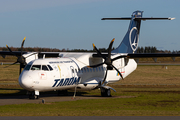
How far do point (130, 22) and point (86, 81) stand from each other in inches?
402

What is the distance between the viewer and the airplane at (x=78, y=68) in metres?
19.7

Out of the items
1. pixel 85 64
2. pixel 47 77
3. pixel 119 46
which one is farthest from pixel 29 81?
pixel 119 46

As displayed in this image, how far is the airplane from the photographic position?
1973 centimetres

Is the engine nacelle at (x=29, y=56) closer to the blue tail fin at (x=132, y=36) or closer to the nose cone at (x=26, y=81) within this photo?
the nose cone at (x=26, y=81)

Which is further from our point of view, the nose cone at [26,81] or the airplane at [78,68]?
the airplane at [78,68]

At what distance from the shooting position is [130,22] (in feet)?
101

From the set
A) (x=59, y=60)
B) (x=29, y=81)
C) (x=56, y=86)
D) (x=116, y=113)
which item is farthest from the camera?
(x=59, y=60)

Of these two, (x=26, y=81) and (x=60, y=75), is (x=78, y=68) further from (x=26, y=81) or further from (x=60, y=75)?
(x=26, y=81)

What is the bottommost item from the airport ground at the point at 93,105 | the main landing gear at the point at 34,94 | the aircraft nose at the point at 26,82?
the airport ground at the point at 93,105

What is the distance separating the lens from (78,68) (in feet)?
75.8

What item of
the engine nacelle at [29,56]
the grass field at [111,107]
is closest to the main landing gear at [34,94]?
the grass field at [111,107]

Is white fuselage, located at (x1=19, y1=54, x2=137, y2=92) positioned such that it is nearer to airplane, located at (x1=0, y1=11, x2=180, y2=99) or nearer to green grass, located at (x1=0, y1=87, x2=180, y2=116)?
airplane, located at (x1=0, y1=11, x2=180, y2=99)

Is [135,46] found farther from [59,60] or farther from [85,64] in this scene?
[59,60]

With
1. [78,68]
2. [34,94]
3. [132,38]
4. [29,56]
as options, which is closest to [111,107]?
[34,94]
